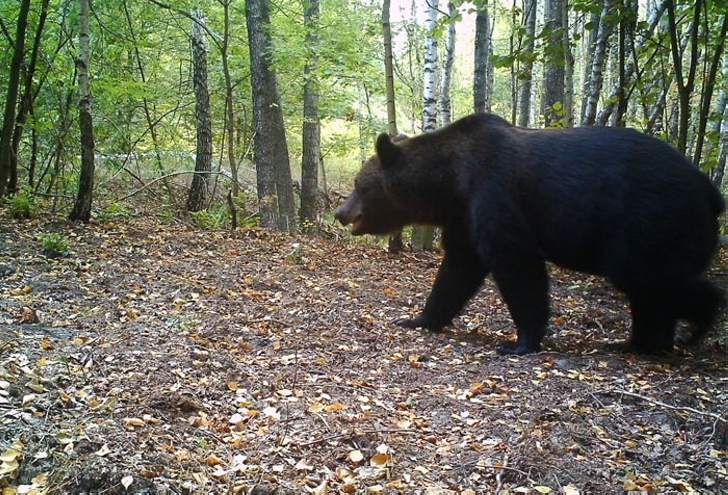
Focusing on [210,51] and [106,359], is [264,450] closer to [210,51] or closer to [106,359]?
[106,359]

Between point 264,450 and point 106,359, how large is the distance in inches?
71.6

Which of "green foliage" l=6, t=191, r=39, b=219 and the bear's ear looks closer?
the bear's ear

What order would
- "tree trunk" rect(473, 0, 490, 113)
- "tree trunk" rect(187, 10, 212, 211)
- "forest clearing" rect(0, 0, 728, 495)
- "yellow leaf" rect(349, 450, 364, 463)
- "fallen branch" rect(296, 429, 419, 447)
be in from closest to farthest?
"forest clearing" rect(0, 0, 728, 495)
"yellow leaf" rect(349, 450, 364, 463)
"fallen branch" rect(296, 429, 419, 447)
"tree trunk" rect(473, 0, 490, 113)
"tree trunk" rect(187, 10, 212, 211)

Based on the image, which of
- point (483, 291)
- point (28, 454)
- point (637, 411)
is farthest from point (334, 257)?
point (28, 454)

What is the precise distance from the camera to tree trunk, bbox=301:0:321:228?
1373cm

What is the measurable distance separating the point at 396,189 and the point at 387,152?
0.43m

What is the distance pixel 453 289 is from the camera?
7.04 meters

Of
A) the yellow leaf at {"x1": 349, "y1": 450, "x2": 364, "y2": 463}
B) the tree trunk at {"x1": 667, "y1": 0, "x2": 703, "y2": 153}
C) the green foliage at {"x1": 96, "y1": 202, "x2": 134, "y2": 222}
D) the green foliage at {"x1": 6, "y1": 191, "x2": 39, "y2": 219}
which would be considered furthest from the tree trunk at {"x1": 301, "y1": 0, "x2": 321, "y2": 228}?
the yellow leaf at {"x1": 349, "y1": 450, "x2": 364, "y2": 463}

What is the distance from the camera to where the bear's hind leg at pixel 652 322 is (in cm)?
595

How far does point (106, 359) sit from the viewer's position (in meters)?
4.93

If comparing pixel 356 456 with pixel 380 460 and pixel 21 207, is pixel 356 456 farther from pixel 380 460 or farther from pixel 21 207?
pixel 21 207

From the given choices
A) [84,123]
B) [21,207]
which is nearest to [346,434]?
[84,123]

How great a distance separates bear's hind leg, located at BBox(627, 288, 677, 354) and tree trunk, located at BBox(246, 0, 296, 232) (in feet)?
27.3

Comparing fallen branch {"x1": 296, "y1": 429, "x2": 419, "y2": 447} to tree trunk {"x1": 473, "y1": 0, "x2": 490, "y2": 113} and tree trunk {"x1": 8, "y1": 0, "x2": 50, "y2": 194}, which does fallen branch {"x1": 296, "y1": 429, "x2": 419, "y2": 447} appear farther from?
tree trunk {"x1": 8, "y1": 0, "x2": 50, "y2": 194}
